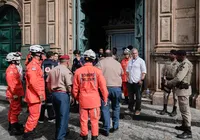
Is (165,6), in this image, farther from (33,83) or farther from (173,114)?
(33,83)

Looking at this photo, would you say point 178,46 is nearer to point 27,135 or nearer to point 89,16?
point 89,16

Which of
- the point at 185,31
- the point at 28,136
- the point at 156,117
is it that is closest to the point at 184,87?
the point at 156,117

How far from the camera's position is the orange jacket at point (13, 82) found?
565 cm

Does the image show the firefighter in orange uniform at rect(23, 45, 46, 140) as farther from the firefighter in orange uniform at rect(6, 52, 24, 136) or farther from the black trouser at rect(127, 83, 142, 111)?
the black trouser at rect(127, 83, 142, 111)

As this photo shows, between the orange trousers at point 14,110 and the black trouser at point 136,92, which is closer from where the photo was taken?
the orange trousers at point 14,110

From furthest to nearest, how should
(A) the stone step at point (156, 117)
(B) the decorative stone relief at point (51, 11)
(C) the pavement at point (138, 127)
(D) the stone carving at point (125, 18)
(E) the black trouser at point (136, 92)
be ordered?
(D) the stone carving at point (125, 18) → (B) the decorative stone relief at point (51, 11) → (E) the black trouser at point (136, 92) → (A) the stone step at point (156, 117) → (C) the pavement at point (138, 127)

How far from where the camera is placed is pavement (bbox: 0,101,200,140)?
550cm

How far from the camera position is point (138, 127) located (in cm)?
621

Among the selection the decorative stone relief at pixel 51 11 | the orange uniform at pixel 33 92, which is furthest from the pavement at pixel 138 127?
the decorative stone relief at pixel 51 11

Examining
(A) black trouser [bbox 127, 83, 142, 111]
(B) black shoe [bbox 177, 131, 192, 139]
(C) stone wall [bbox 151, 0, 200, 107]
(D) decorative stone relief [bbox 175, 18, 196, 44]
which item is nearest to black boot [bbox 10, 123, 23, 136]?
(A) black trouser [bbox 127, 83, 142, 111]

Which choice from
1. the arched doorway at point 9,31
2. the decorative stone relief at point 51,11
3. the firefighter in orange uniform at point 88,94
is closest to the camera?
the firefighter in orange uniform at point 88,94

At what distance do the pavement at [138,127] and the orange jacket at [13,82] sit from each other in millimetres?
947

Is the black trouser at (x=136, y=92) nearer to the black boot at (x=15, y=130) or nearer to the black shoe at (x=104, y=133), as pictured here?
the black shoe at (x=104, y=133)

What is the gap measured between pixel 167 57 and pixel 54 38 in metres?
4.43
